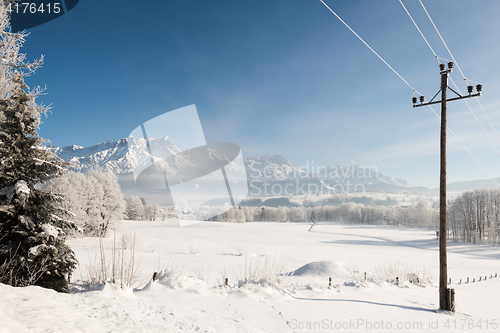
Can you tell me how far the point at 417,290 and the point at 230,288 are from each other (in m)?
9.51

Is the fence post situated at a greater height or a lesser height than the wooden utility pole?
lesser

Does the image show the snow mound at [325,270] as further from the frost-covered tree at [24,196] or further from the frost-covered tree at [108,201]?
the frost-covered tree at [108,201]

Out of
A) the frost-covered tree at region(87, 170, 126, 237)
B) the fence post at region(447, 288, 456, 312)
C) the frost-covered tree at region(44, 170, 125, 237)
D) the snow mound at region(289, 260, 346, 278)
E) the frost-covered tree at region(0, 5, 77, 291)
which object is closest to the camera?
the frost-covered tree at region(0, 5, 77, 291)

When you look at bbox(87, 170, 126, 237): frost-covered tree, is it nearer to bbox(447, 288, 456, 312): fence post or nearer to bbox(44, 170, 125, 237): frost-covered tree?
bbox(44, 170, 125, 237): frost-covered tree

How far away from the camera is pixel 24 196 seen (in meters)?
7.35

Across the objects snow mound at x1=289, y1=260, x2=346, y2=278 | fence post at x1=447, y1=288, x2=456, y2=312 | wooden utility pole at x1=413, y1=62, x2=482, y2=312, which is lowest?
snow mound at x1=289, y1=260, x2=346, y2=278

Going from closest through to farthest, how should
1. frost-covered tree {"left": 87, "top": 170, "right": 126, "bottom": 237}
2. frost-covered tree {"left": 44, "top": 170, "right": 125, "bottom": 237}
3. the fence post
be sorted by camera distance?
the fence post
frost-covered tree {"left": 44, "top": 170, "right": 125, "bottom": 237}
frost-covered tree {"left": 87, "top": 170, "right": 126, "bottom": 237}

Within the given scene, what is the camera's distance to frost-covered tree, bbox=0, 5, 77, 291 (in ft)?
23.0

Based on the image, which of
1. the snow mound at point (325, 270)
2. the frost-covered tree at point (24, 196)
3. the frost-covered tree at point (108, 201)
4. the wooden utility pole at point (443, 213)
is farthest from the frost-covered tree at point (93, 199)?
the wooden utility pole at point (443, 213)

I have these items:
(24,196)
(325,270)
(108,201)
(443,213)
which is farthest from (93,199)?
(443,213)

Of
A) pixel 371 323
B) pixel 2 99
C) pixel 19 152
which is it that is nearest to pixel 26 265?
pixel 19 152

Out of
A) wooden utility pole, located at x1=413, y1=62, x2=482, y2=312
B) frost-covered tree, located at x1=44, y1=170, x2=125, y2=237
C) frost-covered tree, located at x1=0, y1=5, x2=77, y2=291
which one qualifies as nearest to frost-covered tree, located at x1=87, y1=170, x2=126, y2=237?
frost-covered tree, located at x1=44, y1=170, x2=125, y2=237

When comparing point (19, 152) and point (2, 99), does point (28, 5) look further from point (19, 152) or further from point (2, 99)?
point (19, 152)

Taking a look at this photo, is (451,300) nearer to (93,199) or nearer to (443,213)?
(443,213)
